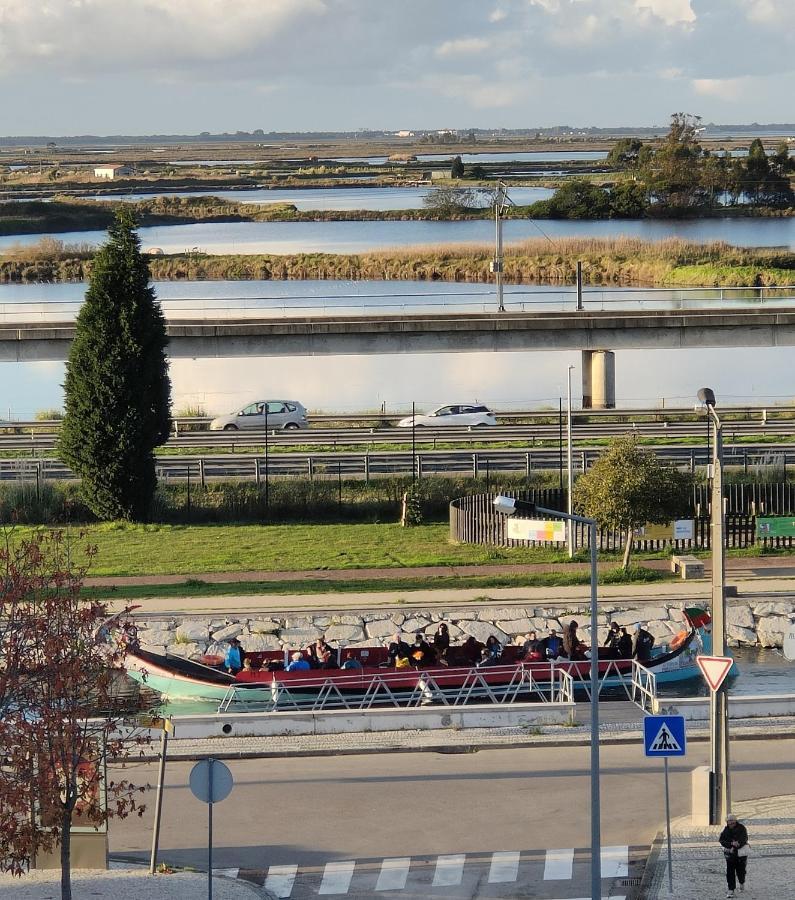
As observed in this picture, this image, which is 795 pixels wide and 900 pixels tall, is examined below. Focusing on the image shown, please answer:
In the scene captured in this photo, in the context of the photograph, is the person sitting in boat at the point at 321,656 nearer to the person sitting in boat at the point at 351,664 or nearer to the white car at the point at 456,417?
the person sitting in boat at the point at 351,664

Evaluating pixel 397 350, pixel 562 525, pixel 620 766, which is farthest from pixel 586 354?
pixel 620 766

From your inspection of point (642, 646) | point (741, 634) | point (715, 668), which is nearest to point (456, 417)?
point (741, 634)

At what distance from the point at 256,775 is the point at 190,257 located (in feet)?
285

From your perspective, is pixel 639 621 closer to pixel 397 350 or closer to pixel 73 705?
pixel 73 705

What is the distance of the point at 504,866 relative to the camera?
17.0m

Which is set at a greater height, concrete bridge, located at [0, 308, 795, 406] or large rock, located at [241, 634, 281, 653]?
concrete bridge, located at [0, 308, 795, 406]

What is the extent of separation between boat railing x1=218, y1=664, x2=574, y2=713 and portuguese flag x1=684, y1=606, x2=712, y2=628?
314 centimetres

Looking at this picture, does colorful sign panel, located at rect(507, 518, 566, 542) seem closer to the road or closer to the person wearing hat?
the road

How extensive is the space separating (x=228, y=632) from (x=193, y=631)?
62cm

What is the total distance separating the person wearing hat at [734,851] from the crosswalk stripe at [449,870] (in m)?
2.90

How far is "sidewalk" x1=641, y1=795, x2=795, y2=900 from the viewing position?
15.9 meters

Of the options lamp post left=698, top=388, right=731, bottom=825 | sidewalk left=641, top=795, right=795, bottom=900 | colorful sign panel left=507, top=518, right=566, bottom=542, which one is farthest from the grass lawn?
lamp post left=698, top=388, right=731, bottom=825

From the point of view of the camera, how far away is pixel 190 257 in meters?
105

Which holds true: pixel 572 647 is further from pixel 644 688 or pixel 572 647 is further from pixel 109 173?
pixel 109 173
